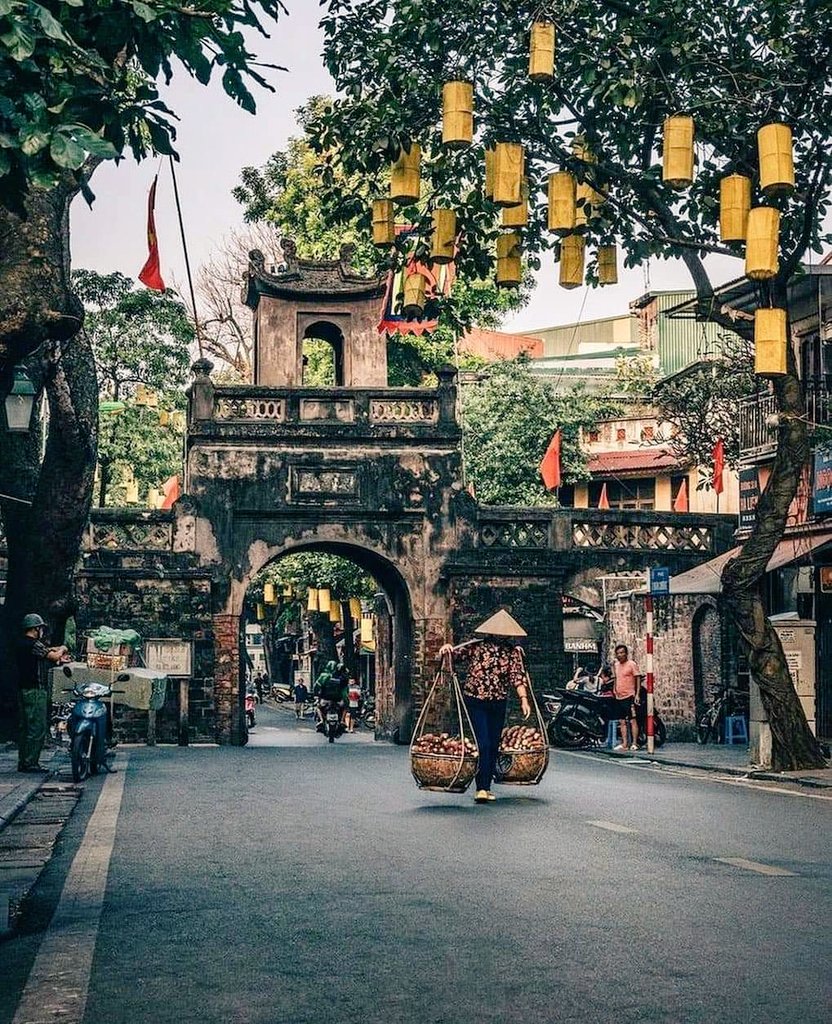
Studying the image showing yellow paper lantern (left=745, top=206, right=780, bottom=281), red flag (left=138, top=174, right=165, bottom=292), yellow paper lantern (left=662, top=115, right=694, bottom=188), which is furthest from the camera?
red flag (left=138, top=174, right=165, bottom=292)

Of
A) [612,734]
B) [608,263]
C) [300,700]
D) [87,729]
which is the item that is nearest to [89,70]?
[87,729]

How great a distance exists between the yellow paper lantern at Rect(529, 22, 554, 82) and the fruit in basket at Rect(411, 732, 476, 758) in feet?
18.5

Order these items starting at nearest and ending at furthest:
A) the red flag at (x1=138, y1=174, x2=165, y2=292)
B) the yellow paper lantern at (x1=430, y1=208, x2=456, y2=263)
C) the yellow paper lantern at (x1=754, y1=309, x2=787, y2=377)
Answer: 1. the yellow paper lantern at (x1=754, y1=309, x2=787, y2=377)
2. the yellow paper lantern at (x1=430, y1=208, x2=456, y2=263)
3. the red flag at (x1=138, y1=174, x2=165, y2=292)

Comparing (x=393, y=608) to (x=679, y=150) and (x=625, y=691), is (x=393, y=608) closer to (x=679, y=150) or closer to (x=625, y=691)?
(x=625, y=691)

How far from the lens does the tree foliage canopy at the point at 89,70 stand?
21.6 ft

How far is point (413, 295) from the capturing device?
63.1ft

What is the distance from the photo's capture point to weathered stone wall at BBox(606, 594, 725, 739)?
30641 millimetres

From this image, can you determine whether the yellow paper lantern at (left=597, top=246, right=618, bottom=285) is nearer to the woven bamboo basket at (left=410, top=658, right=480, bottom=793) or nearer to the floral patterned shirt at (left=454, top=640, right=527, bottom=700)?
the floral patterned shirt at (left=454, top=640, right=527, bottom=700)

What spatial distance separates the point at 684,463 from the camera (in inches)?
1743

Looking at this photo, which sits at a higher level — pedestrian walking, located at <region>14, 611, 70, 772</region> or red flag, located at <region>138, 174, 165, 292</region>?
red flag, located at <region>138, 174, 165, 292</region>

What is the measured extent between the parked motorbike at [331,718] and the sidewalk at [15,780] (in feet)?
35.0

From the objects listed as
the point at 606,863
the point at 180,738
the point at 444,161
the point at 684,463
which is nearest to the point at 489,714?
the point at 606,863

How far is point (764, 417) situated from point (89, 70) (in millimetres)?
23848

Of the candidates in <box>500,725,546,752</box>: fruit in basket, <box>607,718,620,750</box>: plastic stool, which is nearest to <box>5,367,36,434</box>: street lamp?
<box>500,725,546,752</box>: fruit in basket
